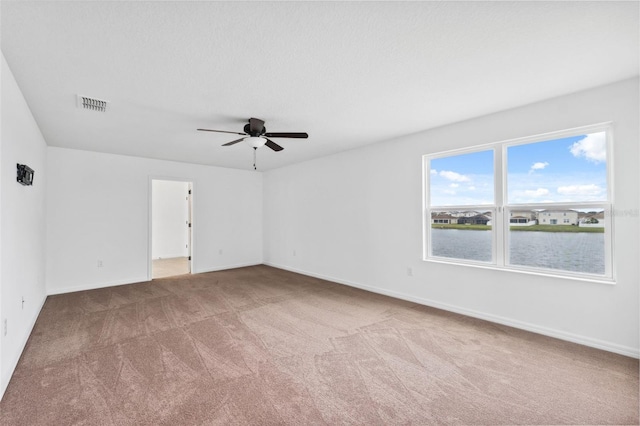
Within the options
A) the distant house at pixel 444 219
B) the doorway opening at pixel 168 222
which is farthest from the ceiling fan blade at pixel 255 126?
the doorway opening at pixel 168 222

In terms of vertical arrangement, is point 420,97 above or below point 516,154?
above

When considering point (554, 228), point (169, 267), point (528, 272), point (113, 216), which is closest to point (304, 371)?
point (528, 272)

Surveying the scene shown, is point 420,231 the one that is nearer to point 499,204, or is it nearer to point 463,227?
point 463,227

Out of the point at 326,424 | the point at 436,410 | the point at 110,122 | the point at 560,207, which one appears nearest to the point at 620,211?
the point at 560,207

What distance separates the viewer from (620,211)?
2498 millimetres

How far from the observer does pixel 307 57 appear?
2.05 m

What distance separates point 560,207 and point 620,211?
44 centimetres

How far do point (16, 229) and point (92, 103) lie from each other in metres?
1.38

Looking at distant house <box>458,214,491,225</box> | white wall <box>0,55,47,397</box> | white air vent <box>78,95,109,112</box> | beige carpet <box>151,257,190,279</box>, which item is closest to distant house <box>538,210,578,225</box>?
distant house <box>458,214,491,225</box>

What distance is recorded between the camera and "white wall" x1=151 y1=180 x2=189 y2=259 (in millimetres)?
7887

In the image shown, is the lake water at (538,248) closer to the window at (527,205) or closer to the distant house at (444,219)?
the window at (527,205)

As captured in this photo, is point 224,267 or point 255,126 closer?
point 255,126

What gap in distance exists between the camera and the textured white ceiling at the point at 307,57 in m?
1.62

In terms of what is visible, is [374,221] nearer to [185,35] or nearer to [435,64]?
[435,64]
